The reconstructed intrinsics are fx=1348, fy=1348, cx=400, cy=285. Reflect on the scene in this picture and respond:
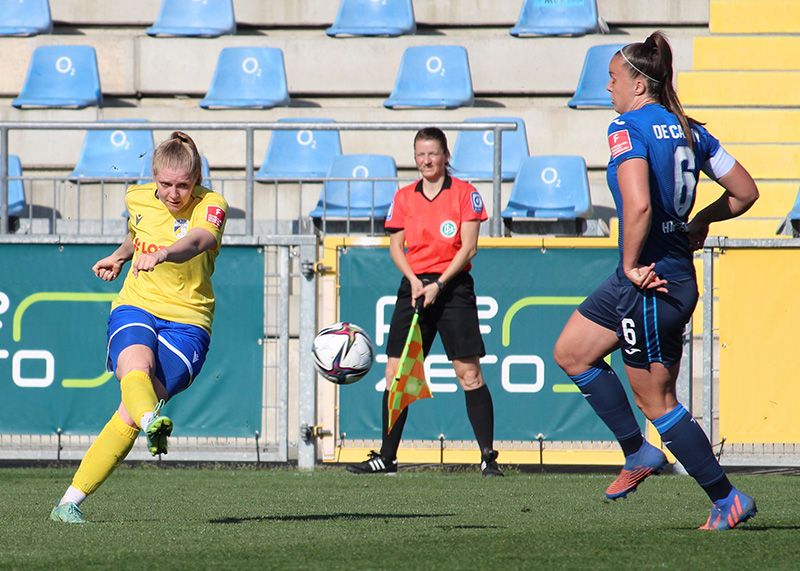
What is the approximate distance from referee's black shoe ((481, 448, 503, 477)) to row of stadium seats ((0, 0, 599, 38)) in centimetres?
631

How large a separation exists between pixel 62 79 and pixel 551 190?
209 inches

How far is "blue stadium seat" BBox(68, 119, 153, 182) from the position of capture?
12.5 metres

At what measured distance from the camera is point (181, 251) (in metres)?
5.59

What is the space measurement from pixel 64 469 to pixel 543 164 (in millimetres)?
5047

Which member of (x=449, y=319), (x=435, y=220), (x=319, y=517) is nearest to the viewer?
(x=319, y=517)

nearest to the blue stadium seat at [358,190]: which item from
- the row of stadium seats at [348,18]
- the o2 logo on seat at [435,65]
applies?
the o2 logo on seat at [435,65]

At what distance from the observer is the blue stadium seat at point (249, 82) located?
532 inches

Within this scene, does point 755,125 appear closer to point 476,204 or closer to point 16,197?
point 476,204

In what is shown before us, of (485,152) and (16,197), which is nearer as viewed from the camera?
(16,197)

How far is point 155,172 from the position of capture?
595cm

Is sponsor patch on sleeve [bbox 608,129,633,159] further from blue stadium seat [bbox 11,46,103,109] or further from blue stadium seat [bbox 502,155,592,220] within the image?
blue stadium seat [bbox 11,46,103,109]

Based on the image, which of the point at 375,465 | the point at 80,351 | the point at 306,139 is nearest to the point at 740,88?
the point at 306,139

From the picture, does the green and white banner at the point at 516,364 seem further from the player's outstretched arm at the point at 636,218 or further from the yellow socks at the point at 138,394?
the player's outstretched arm at the point at 636,218

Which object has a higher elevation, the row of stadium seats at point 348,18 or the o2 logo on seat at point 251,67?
the row of stadium seats at point 348,18
